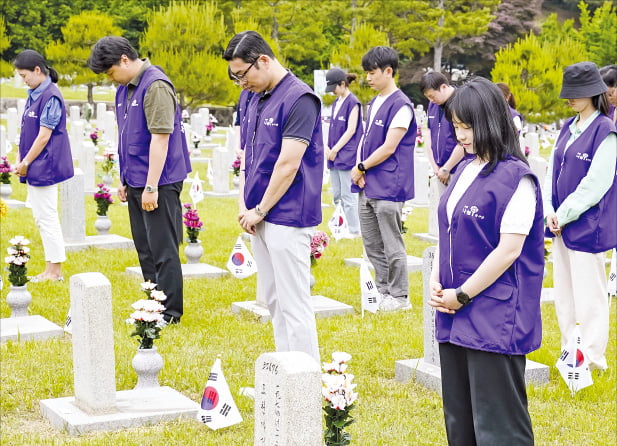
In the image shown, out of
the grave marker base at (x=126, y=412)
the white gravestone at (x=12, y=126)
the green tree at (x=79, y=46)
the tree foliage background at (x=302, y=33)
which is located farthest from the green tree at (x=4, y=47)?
the grave marker base at (x=126, y=412)

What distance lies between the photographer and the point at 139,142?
7.46 m

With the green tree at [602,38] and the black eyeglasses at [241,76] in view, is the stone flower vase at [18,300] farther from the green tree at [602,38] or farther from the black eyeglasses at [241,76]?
the green tree at [602,38]

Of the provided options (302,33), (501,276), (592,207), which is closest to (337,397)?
(501,276)

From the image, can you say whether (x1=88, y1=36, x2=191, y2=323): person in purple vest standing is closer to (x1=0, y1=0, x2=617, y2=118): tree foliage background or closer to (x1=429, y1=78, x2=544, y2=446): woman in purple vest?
(x1=429, y1=78, x2=544, y2=446): woman in purple vest

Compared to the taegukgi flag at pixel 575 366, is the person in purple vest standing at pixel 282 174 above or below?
above

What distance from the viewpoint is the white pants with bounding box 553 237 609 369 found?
6551mm

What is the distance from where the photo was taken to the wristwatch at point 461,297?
390 cm

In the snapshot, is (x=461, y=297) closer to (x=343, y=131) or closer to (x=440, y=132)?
(x=440, y=132)

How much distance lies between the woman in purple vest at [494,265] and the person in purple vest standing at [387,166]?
4.37 metres

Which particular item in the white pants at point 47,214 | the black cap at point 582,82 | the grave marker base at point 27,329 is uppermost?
the black cap at point 582,82

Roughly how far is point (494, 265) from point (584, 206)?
2785mm

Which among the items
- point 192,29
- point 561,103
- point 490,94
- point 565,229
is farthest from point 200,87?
point 490,94

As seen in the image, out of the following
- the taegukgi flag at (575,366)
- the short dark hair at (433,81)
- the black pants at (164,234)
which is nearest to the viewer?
the taegukgi flag at (575,366)

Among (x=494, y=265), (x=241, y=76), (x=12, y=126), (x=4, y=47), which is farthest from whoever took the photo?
(x=4, y=47)
